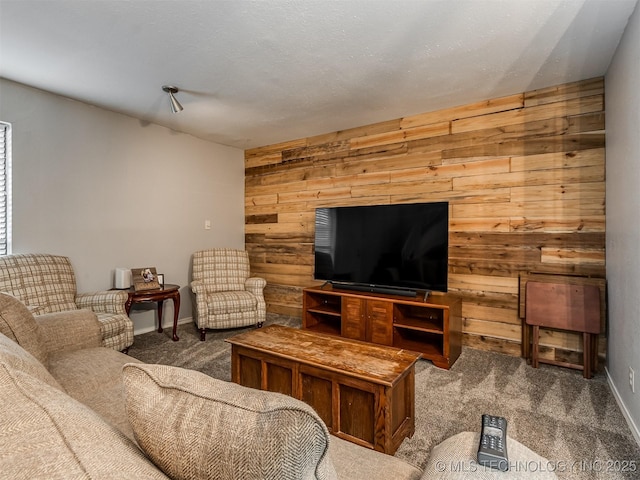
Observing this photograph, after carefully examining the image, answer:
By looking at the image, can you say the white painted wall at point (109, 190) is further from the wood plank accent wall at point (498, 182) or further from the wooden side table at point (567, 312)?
the wooden side table at point (567, 312)

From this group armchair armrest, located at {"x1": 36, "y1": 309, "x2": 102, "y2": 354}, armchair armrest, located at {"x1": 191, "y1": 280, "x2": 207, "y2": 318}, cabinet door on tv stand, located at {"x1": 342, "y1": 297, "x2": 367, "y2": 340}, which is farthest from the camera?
armchair armrest, located at {"x1": 191, "y1": 280, "x2": 207, "y2": 318}

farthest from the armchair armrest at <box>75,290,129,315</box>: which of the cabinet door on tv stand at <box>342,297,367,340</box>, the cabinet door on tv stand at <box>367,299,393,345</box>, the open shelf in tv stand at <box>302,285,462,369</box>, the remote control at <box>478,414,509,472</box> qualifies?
the remote control at <box>478,414,509,472</box>

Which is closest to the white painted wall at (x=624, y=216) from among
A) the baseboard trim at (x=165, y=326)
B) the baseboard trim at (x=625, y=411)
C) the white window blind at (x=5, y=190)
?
the baseboard trim at (x=625, y=411)

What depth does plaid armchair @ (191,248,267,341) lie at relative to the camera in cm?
364

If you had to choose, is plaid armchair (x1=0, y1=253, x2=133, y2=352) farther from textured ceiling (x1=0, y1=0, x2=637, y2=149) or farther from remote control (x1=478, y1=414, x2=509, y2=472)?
remote control (x1=478, y1=414, x2=509, y2=472)

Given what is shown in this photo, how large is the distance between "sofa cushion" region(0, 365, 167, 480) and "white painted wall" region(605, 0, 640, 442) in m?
2.48

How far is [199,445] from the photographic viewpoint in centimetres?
55

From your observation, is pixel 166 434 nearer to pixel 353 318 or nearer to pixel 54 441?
pixel 54 441

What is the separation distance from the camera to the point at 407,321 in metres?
3.27

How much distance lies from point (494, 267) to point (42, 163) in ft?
14.1

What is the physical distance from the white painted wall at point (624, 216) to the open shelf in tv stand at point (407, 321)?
1089mm

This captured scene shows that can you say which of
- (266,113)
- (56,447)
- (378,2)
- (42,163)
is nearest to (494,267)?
(378,2)

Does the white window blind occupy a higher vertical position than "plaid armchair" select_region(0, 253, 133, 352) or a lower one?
higher

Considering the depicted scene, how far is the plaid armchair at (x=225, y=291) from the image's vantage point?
3.64m
